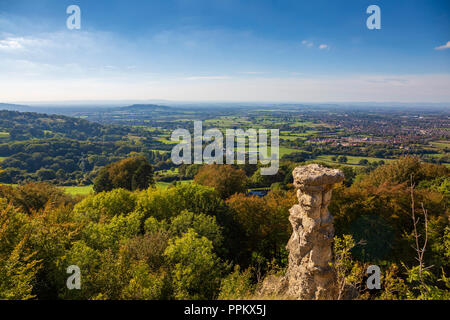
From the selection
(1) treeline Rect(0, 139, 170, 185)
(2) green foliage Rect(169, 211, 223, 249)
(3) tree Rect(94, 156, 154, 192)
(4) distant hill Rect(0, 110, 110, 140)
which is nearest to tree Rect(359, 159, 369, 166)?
(3) tree Rect(94, 156, 154, 192)

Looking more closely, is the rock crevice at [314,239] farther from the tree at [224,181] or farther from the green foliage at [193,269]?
the tree at [224,181]

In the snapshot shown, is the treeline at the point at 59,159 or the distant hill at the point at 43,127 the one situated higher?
the distant hill at the point at 43,127

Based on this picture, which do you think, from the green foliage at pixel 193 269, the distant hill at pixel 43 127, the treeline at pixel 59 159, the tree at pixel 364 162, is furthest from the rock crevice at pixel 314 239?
the distant hill at pixel 43 127

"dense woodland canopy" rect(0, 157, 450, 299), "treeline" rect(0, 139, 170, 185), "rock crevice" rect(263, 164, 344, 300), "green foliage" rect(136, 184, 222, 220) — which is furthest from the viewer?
"treeline" rect(0, 139, 170, 185)

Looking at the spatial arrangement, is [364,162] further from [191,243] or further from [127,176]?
[191,243]

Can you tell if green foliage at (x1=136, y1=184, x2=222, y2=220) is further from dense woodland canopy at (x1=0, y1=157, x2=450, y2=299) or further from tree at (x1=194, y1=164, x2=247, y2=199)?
tree at (x1=194, y1=164, x2=247, y2=199)

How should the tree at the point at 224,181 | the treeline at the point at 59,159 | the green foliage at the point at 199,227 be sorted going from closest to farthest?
the green foliage at the point at 199,227 < the tree at the point at 224,181 < the treeline at the point at 59,159

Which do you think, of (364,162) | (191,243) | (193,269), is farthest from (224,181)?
(364,162)
